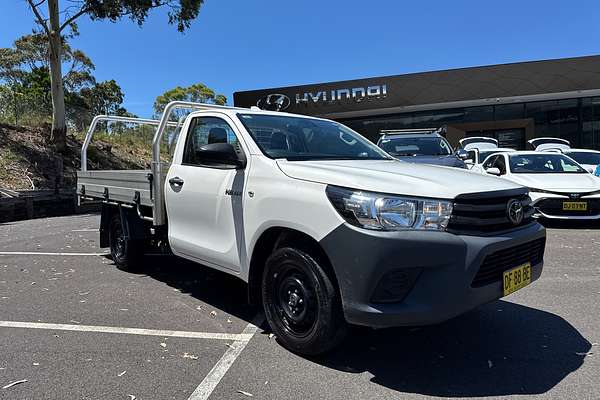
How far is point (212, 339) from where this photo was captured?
401cm

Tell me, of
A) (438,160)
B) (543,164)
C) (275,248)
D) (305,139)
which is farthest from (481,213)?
(543,164)

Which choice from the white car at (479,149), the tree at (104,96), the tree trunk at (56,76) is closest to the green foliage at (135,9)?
the tree trunk at (56,76)

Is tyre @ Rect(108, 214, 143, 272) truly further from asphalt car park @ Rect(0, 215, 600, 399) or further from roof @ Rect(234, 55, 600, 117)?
roof @ Rect(234, 55, 600, 117)

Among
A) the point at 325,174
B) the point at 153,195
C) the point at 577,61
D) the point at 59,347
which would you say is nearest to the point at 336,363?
the point at 325,174

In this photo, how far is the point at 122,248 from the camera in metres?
6.50

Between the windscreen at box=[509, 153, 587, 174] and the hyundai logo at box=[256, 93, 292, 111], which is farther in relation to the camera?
the hyundai logo at box=[256, 93, 292, 111]

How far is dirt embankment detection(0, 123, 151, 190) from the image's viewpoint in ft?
56.2

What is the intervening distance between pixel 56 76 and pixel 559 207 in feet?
58.2

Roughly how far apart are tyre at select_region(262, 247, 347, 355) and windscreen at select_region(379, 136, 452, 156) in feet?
23.5

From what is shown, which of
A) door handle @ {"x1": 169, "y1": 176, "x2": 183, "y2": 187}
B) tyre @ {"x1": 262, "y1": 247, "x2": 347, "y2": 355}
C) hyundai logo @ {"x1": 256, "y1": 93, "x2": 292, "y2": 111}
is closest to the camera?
tyre @ {"x1": 262, "y1": 247, "x2": 347, "y2": 355}

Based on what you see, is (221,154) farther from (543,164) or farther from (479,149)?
(479,149)

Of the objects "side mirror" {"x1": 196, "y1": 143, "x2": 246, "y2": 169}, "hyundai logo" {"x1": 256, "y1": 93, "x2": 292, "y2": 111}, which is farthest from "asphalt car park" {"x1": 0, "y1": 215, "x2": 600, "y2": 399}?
"hyundai logo" {"x1": 256, "y1": 93, "x2": 292, "y2": 111}

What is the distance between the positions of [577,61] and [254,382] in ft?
84.2

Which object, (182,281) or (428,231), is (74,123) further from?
(428,231)
